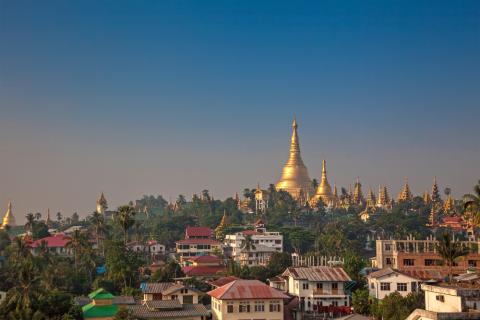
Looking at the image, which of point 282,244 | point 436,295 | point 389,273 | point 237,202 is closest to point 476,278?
point 389,273

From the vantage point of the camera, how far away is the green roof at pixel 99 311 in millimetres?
48156

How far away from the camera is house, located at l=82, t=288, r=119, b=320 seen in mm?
48156

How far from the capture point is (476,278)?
49938 millimetres

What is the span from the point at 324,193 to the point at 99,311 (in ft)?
306

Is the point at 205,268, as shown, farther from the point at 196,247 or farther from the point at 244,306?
the point at 244,306

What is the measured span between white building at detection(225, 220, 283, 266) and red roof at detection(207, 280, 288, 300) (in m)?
36.0

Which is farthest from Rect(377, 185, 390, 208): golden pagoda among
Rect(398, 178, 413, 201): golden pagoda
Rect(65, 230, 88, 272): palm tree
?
Rect(65, 230, 88, 272): palm tree

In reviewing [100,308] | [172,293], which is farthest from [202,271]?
[100,308]

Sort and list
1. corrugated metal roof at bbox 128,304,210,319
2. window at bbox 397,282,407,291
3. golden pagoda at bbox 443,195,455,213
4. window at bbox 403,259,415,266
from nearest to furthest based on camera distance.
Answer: corrugated metal roof at bbox 128,304,210,319 < window at bbox 397,282,407,291 < window at bbox 403,259,415,266 < golden pagoda at bbox 443,195,455,213

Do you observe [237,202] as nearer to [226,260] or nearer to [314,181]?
[314,181]

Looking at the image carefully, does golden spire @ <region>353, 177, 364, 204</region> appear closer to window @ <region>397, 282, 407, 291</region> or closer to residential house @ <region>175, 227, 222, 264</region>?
residential house @ <region>175, 227, 222, 264</region>

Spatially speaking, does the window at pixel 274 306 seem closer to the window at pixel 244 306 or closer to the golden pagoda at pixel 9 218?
the window at pixel 244 306

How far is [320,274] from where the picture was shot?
5769 cm

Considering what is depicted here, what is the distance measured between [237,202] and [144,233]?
25122mm
